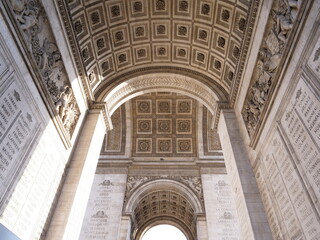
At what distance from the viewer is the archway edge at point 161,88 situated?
38.8 ft

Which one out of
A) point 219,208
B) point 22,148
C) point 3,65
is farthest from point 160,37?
point 219,208

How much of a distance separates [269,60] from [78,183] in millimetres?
7361

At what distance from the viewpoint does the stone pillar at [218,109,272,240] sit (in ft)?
23.0

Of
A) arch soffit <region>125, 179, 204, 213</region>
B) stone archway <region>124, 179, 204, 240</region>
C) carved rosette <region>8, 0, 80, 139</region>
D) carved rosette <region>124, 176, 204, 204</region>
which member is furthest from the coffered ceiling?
stone archway <region>124, 179, 204, 240</region>

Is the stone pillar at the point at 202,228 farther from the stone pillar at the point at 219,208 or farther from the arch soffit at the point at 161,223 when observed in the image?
the arch soffit at the point at 161,223

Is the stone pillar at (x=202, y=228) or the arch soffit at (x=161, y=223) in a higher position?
the arch soffit at (x=161, y=223)

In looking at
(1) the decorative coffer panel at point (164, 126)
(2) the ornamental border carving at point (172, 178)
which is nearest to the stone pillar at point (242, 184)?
(2) the ornamental border carving at point (172, 178)

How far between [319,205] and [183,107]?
1344cm

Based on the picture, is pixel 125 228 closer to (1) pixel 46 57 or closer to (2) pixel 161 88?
(2) pixel 161 88

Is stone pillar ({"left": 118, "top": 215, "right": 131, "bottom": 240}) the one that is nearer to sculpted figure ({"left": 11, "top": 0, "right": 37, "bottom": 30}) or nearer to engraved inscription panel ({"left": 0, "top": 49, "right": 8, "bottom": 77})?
→ engraved inscription panel ({"left": 0, "top": 49, "right": 8, "bottom": 77})

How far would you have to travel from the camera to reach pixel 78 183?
816cm

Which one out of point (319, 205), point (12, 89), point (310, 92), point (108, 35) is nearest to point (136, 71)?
point (108, 35)

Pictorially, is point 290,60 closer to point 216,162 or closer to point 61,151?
point 61,151

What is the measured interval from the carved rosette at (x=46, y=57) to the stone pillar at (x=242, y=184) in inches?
244
